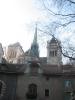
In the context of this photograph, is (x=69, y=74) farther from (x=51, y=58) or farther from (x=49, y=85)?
(x=51, y=58)

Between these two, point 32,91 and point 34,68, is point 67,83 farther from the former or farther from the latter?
point 34,68

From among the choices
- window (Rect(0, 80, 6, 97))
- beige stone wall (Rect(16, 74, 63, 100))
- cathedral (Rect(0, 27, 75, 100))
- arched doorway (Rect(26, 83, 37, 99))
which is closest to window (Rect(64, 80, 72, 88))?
cathedral (Rect(0, 27, 75, 100))

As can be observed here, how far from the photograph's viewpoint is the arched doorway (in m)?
25.8

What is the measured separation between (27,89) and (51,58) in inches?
1044

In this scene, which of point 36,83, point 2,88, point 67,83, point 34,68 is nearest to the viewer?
point 2,88

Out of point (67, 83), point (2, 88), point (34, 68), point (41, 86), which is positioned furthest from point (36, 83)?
point (2, 88)

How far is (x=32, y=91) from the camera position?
2642 cm

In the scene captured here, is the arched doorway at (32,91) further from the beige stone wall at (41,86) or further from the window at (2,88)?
the window at (2,88)

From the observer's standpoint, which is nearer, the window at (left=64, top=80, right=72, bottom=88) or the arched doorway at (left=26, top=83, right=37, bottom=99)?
the arched doorway at (left=26, top=83, right=37, bottom=99)

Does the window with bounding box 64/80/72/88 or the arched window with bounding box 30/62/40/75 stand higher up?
the arched window with bounding box 30/62/40/75

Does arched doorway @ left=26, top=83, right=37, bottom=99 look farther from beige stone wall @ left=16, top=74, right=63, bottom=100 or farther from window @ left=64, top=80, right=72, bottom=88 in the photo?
window @ left=64, top=80, right=72, bottom=88

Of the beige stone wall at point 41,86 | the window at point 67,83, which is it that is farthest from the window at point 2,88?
the window at point 67,83

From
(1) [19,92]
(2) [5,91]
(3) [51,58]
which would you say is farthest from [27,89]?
(3) [51,58]

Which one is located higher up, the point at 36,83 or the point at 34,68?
the point at 34,68
